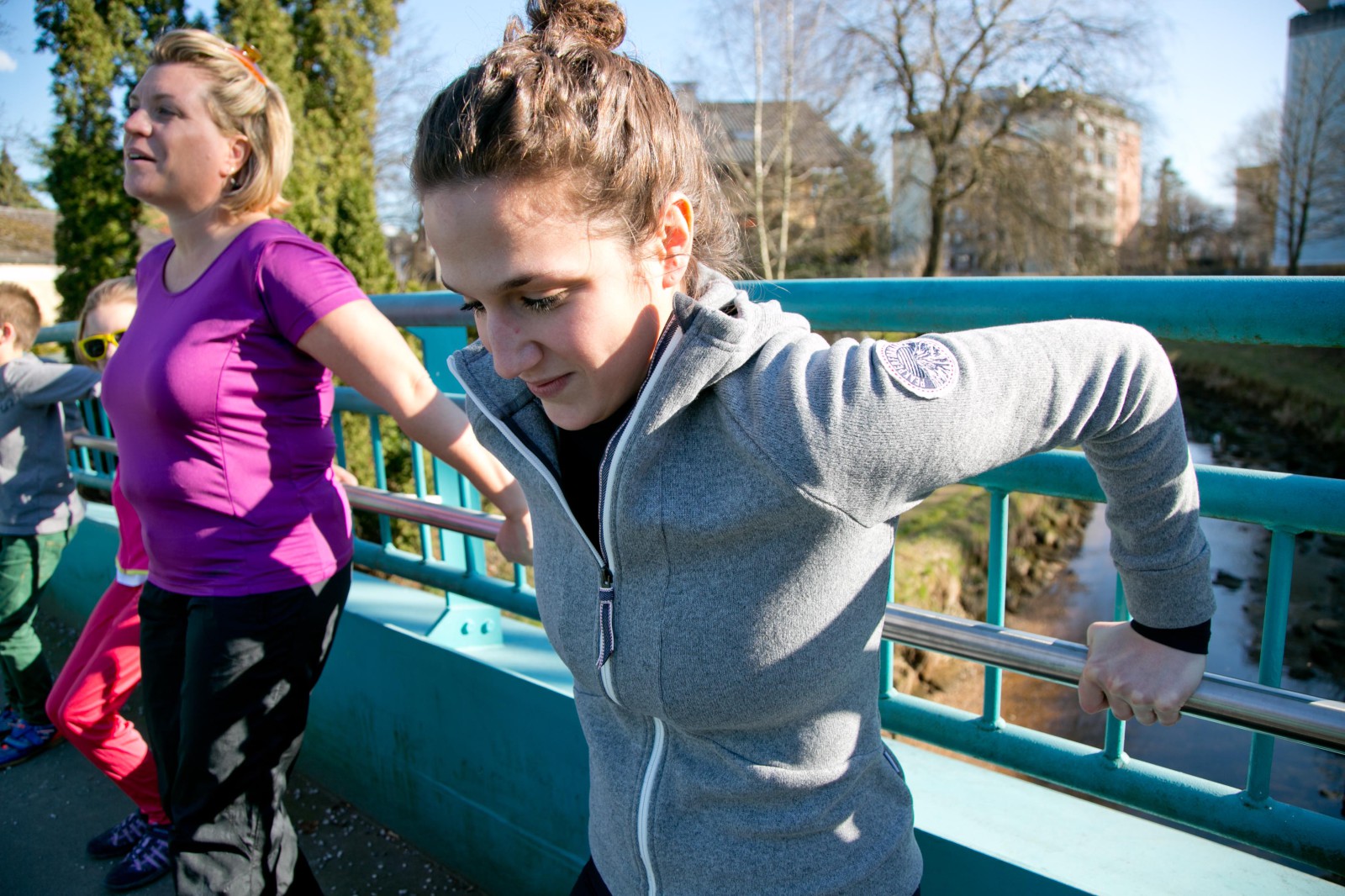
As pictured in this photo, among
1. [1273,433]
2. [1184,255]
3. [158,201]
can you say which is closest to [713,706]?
[158,201]

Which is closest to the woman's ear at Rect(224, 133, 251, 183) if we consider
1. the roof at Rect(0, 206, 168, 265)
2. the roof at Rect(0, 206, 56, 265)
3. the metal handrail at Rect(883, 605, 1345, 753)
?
the metal handrail at Rect(883, 605, 1345, 753)

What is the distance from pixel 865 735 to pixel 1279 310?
75 cm

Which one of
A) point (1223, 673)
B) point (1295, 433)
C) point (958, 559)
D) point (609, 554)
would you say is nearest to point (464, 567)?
point (609, 554)

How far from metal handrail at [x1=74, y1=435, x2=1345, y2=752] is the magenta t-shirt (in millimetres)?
1178

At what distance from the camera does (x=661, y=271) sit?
3.56 feet

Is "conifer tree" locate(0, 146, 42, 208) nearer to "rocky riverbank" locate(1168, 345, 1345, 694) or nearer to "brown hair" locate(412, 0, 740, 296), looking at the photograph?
"rocky riverbank" locate(1168, 345, 1345, 694)

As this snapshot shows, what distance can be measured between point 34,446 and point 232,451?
224 centimetres

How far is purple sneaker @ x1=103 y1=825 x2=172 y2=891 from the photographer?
8.39 feet

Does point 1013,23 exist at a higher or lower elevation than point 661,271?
higher

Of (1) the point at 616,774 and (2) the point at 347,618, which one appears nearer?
(1) the point at 616,774

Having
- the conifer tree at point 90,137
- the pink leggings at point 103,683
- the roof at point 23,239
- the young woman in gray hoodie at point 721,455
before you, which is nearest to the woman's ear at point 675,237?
the young woman in gray hoodie at point 721,455

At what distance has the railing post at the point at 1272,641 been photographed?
130cm

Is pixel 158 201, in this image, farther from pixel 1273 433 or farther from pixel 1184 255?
pixel 1184 255

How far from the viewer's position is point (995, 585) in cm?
164
